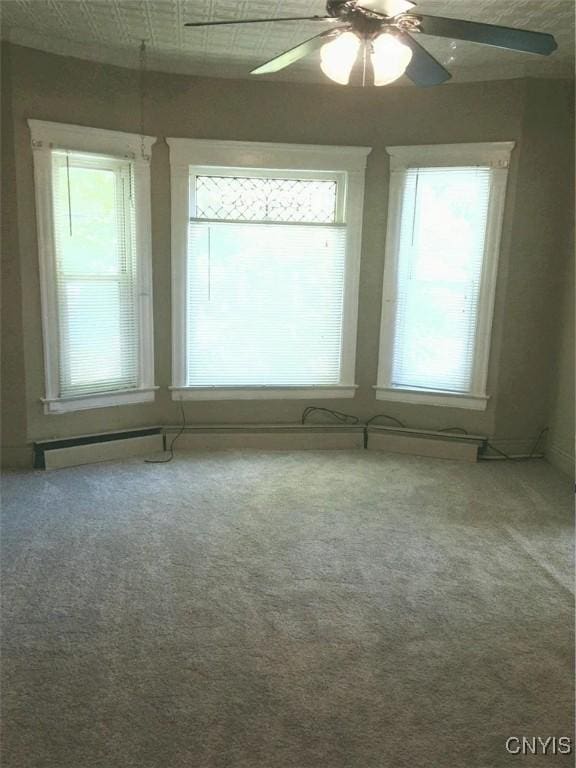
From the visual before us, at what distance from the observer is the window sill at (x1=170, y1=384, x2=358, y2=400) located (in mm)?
4668

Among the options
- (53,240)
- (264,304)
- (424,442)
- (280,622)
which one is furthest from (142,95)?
(280,622)

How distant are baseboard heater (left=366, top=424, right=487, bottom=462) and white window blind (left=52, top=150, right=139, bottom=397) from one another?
2020mm

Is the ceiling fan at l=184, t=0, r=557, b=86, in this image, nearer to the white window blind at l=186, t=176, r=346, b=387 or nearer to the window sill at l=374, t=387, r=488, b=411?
the white window blind at l=186, t=176, r=346, b=387

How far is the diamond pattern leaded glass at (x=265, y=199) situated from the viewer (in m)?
4.45

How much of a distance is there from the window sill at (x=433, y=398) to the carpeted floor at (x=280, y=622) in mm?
787

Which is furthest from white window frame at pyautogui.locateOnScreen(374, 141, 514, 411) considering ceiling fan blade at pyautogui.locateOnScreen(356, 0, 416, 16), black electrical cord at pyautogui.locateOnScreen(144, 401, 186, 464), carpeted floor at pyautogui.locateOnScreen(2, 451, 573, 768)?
ceiling fan blade at pyautogui.locateOnScreen(356, 0, 416, 16)

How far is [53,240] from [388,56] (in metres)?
2.59

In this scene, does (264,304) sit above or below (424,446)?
above

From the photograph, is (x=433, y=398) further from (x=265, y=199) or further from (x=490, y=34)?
(x=490, y=34)

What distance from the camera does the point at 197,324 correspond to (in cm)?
459

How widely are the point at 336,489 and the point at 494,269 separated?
6.66 ft

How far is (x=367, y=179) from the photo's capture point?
452cm

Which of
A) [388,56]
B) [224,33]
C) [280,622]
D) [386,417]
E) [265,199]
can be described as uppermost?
[224,33]

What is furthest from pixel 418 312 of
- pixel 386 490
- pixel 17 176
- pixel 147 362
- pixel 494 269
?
pixel 17 176
